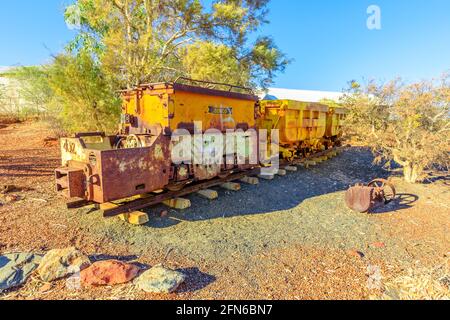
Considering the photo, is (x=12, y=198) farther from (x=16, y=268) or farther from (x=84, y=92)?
(x=84, y=92)

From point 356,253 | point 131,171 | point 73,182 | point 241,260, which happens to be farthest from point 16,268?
point 356,253

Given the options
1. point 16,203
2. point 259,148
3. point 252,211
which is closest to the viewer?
point 16,203

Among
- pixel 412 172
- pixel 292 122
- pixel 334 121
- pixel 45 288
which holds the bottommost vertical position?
pixel 45 288

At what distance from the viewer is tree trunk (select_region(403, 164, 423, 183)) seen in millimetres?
8430

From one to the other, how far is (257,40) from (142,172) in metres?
11.7

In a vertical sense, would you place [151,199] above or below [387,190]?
above

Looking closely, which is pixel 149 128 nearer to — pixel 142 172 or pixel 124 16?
pixel 142 172

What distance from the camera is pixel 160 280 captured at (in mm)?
3107

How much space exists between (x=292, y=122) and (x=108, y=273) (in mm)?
7424

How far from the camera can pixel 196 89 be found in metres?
5.84

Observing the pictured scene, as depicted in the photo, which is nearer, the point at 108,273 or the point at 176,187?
the point at 108,273

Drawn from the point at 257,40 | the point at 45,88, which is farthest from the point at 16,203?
the point at 45,88

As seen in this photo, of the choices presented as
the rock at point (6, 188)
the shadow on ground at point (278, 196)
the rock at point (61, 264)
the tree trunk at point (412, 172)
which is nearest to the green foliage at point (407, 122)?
the tree trunk at point (412, 172)

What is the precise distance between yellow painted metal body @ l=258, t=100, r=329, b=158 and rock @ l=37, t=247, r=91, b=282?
6.53m
